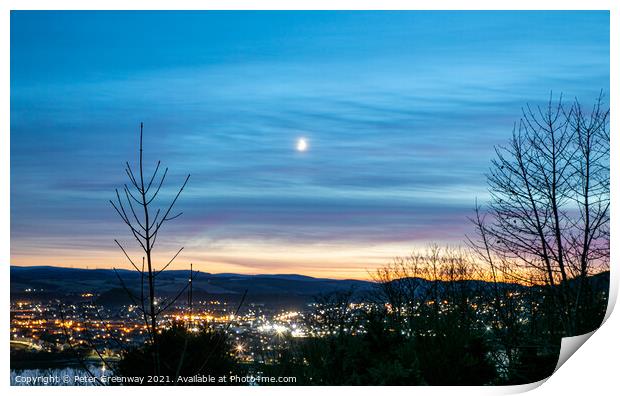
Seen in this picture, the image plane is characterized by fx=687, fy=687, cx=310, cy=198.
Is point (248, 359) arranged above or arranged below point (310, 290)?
below

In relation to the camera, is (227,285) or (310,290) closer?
(227,285)
